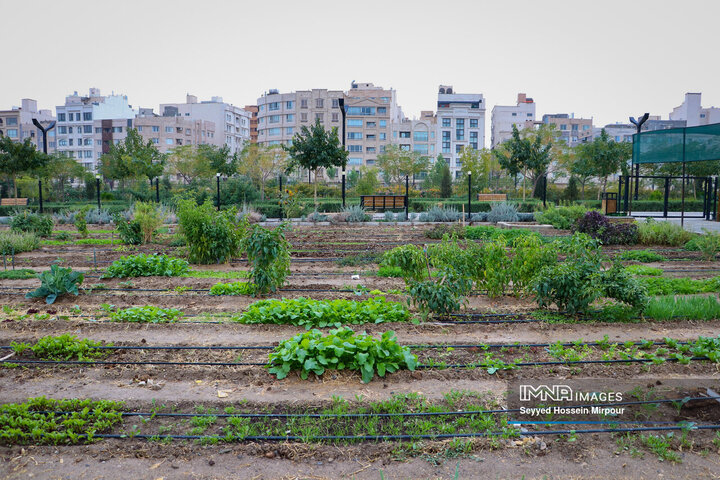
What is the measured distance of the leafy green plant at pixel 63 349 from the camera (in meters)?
5.11

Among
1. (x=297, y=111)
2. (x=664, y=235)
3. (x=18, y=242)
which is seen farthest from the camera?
(x=297, y=111)

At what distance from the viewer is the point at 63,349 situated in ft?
16.9

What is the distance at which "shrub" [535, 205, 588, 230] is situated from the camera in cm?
1655

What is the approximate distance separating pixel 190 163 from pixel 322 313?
140 feet

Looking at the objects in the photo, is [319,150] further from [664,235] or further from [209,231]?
[209,231]

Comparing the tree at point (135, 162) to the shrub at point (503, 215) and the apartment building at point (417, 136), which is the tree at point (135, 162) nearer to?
the shrub at point (503, 215)

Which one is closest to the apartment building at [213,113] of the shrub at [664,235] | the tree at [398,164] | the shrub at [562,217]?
the tree at [398,164]

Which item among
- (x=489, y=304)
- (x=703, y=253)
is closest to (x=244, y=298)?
(x=489, y=304)

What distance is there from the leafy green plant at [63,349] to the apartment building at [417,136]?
78932mm

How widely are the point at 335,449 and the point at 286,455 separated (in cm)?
31

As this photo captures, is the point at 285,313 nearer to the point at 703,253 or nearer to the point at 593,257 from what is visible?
the point at 593,257

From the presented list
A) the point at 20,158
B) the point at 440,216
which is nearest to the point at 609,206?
the point at 440,216

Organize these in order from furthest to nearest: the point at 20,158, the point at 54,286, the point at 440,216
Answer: the point at 20,158, the point at 440,216, the point at 54,286

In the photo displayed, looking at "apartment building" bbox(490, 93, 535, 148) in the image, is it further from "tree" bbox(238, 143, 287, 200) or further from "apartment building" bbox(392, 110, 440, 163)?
"tree" bbox(238, 143, 287, 200)
